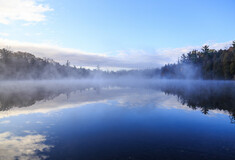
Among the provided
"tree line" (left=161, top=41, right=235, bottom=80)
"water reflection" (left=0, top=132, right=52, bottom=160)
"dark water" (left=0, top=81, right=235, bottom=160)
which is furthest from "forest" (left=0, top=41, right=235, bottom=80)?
"water reflection" (left=0, top=132, right=52, bottom=160)

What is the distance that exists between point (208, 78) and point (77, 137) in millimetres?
117984

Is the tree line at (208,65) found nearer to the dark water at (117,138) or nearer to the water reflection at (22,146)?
the dark water at (117,138)

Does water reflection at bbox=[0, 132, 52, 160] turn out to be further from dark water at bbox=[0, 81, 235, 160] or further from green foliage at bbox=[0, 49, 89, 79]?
green foliage at bbox=[0, 49, 89, 79]

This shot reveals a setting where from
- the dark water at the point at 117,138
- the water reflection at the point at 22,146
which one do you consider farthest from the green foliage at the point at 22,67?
the water reflection at the point at 22,146

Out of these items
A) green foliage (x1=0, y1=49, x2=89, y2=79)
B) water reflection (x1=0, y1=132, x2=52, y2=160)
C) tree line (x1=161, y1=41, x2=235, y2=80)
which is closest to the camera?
water reflection (x1=0, y1=132, x2=52, y2=160)

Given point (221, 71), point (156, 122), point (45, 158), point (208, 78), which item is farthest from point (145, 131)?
point (208, 78)

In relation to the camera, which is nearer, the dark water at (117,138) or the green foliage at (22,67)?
the dark water at (117,138)

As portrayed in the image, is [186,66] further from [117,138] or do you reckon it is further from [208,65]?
[117,138]

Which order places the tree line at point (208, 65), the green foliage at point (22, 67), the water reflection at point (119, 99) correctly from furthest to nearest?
the green foliage at point (22, 67), the tree line at point (208, 65), the water reflection at point (119, 99)

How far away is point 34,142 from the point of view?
25.5 ft

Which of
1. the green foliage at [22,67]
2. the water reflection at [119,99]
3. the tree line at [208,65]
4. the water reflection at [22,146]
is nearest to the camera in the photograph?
the water reflection at [22,146]

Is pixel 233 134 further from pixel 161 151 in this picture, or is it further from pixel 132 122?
pixel 132 122

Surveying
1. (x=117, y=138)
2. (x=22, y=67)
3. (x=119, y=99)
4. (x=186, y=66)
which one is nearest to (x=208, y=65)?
(x=186, y=66)

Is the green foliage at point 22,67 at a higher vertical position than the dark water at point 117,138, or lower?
higher
